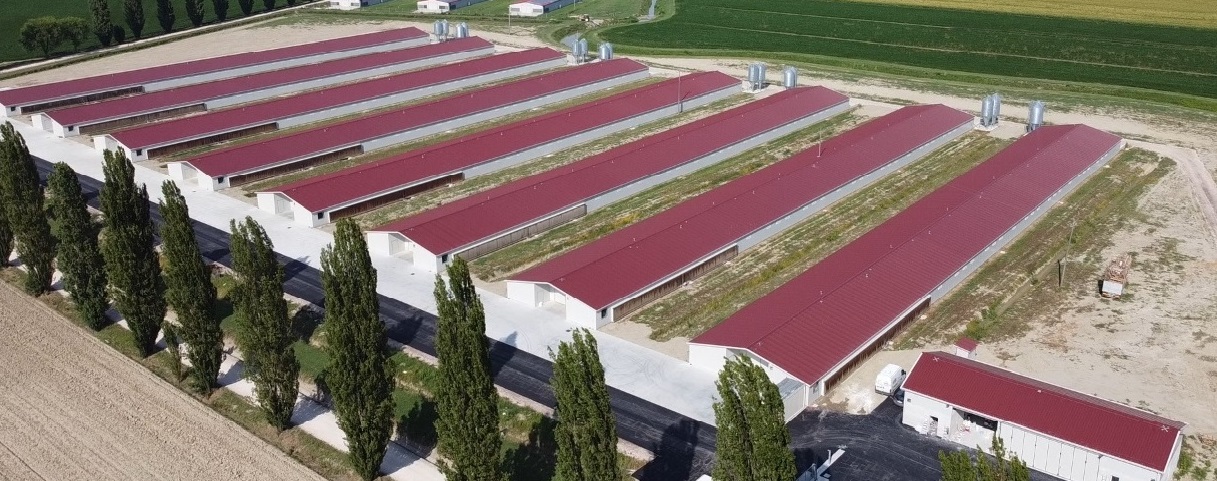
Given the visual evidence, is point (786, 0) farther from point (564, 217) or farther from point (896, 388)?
point (896, 388)

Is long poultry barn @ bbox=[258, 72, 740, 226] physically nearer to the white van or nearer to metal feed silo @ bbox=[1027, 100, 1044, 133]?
metal feed silo @ bbox=[1027, 100, 1044, 133]

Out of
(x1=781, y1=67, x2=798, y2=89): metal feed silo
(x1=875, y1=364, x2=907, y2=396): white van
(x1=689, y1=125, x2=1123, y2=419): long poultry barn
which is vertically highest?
(x1=781, y1=67, x2=798, y2=89): metal feed silo

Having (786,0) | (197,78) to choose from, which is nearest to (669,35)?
(786,0)

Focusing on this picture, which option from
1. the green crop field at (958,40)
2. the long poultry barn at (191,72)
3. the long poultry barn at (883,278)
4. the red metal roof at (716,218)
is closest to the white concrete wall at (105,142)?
the long poultry barn at (191,72)

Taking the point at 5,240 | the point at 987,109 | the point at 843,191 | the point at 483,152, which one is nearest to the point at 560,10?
the point at 483,152

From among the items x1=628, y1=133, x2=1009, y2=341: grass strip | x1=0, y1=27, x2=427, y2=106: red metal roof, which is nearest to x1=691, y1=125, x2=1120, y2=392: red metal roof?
x1=628, y1=133, x2=1009, y2=341: grass strip

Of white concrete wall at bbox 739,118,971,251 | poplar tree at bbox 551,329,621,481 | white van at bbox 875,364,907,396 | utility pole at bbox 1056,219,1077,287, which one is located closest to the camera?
poplar tree at bbox 551,329,621,481

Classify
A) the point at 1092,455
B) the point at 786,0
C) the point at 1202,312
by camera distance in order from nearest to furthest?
the point at 1092,455, the point at 1202,312, the point at 786,0
